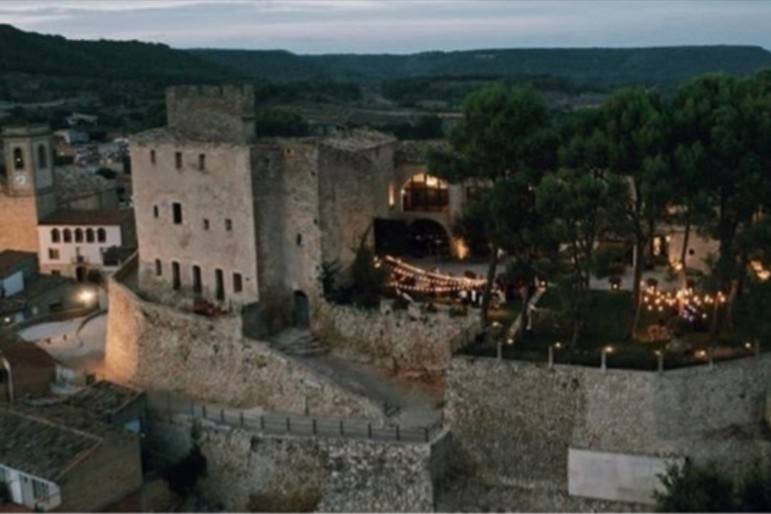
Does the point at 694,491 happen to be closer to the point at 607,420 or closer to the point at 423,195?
the point at 607,420

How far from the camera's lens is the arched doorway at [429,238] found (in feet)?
125

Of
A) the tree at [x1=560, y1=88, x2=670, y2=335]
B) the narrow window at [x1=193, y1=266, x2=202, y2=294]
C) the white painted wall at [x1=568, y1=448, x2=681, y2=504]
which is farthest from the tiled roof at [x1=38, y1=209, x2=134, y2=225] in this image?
the white painted wall at [x1=568, y1=448, x2=681, y2=504]

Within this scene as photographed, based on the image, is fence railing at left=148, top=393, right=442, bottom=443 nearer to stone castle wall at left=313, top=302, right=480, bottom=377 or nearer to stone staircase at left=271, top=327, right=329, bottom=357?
stone staircase at left=271, top=327, right=329, bottom=357

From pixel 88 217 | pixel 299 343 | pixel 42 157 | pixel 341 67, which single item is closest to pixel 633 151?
pixel 299 343

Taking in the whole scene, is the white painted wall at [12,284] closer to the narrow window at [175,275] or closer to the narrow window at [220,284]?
the narrow window at [175,275]

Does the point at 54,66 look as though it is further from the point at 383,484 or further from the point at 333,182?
the point at 383,484

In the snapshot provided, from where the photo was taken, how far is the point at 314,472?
2841cm

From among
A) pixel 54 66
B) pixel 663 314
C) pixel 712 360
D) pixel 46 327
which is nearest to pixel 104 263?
pixel 46 327

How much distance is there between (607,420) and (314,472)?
7.48 m

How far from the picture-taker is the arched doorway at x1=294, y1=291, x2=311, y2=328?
34.3 m

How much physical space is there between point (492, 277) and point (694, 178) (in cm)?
665

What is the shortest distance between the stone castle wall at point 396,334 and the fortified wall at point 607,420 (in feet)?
8.78

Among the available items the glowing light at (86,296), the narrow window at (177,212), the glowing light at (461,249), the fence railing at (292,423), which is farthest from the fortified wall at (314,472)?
the glowing light at (86,296)

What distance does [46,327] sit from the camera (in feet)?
145
